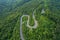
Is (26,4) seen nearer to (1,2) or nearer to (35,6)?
(35,6)

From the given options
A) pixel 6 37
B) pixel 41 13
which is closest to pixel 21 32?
pixel 6 37

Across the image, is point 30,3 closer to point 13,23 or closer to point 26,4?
point 26,4

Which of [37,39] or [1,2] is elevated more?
[1,2]

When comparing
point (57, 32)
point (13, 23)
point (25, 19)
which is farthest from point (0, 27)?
point (57, 32)

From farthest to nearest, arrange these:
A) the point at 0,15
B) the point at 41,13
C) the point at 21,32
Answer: the point at 0,15 < the point at 41,13 < the point at 21,32

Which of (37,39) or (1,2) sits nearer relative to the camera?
(37,39)

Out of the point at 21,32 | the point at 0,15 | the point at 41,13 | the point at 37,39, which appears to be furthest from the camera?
the point at 0,15

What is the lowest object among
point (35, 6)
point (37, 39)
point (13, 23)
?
point (37, 39)
